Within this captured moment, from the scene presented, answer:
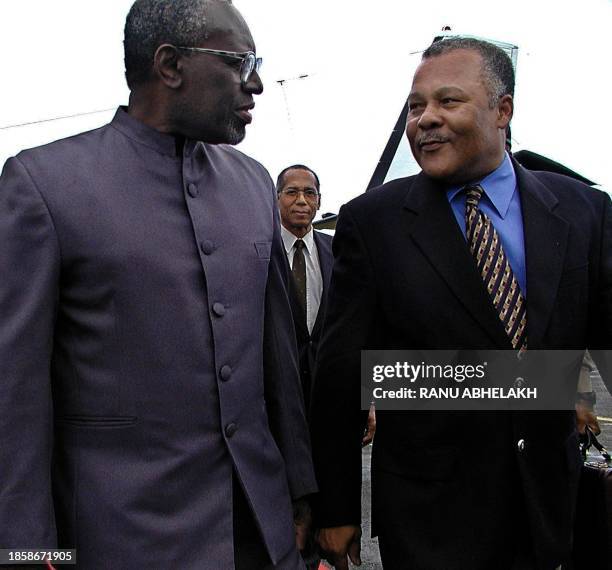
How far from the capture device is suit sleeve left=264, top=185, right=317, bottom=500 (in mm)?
Result: 1992

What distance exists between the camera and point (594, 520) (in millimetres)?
2100

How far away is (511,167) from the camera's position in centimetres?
209

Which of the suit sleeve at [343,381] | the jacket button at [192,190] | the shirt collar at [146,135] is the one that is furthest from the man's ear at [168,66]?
the suit sleeve at [343,381]

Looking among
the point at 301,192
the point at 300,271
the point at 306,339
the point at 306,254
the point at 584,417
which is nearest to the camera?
the point at 584,417

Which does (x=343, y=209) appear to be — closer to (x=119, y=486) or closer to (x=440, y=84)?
(x=440, y=84)

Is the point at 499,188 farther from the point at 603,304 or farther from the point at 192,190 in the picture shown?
the point at 192,190

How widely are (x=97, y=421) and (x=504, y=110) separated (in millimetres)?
1339

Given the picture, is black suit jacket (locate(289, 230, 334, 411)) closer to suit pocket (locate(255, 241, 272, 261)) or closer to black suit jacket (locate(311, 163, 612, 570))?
black suit jacket (locate(311, 163, 612, 570))

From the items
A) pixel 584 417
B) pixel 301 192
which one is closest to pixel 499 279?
pixel 584 417

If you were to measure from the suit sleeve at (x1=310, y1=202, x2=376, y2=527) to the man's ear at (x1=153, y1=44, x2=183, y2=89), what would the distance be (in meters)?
0.62

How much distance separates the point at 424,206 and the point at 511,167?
278 mm

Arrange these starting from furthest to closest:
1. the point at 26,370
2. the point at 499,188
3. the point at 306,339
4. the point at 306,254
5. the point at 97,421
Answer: the point at 306,254
the point at 306,339
the point at 499,188
the point at 97,421
the point at 26,370

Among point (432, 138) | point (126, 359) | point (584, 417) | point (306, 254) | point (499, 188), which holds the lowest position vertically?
point (584, 417)

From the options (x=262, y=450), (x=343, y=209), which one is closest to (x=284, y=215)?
(x=343, y=209)
